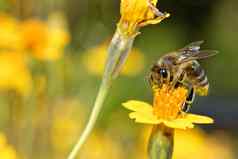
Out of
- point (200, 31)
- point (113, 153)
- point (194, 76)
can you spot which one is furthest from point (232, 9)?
point (194, 76)

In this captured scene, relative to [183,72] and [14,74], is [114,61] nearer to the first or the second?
[183,72]

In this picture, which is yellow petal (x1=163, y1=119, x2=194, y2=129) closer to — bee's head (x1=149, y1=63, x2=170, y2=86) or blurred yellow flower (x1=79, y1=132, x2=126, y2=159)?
bee's head (x1=149, y1=63, x2=170, y2=86)

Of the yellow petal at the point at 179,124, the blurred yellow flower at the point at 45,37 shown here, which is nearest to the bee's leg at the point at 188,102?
the yellow petal at the point at 179,124

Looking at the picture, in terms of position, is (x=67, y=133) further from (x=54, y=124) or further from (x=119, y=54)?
(x=119, y=54)

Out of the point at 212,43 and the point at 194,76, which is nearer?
the point at 194,76

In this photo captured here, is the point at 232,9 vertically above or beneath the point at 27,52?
above
